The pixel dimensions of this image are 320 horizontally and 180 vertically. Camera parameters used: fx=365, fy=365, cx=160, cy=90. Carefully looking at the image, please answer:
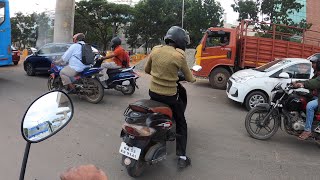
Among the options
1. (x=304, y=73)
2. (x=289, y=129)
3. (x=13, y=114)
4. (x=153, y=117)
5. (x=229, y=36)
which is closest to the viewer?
(x=153, y=117)

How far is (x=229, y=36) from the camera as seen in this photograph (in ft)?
41.0

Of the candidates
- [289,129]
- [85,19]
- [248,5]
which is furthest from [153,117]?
[85,19]

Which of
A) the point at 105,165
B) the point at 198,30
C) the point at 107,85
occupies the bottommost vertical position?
the point at 105,165

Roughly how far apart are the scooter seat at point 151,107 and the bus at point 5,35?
27.1 feet

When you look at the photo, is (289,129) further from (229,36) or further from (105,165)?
(229,36)

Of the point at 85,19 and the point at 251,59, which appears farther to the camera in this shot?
the point at 85,19

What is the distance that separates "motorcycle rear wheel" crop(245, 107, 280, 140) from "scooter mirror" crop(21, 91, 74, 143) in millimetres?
4637

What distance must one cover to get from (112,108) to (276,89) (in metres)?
3.62

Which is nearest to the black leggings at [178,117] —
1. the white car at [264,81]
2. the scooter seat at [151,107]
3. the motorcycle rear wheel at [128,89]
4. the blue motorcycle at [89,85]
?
the scooter seat at [151,107]

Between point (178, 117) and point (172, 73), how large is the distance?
0.61m

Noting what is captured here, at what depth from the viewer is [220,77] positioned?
501 inches

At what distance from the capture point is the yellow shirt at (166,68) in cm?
457

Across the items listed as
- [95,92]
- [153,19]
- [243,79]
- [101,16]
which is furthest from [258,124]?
[101,16]

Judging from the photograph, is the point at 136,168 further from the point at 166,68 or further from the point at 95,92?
the point at 95,92
